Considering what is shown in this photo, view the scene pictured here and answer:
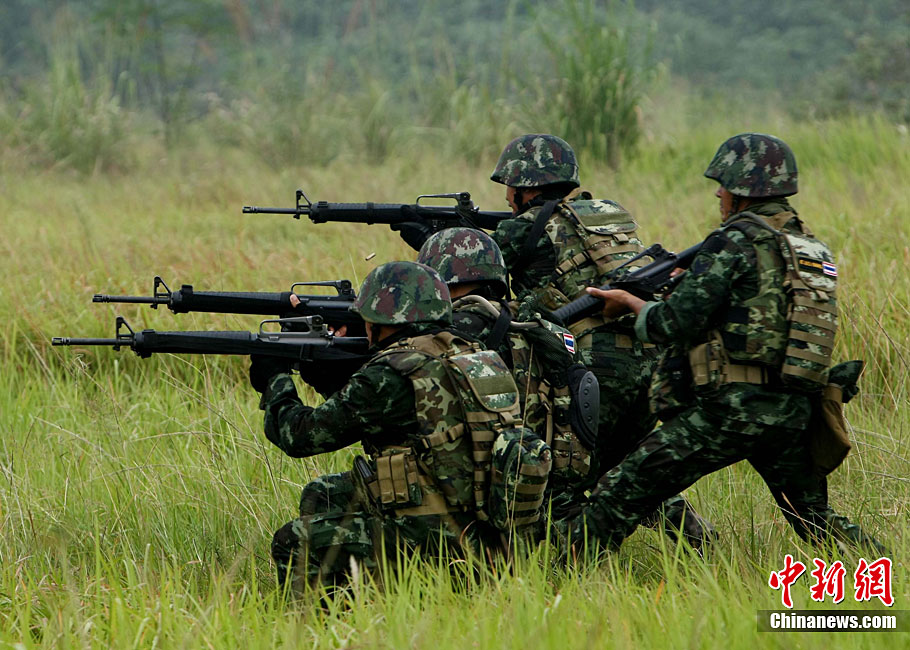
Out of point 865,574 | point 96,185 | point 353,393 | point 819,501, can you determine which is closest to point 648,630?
point 865,574

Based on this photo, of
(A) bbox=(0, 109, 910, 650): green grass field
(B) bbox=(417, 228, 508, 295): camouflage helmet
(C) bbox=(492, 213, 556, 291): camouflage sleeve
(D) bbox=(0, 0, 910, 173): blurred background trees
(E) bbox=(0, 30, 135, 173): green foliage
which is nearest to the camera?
(A) bbox=(0, 109, 910, 650): green grass field

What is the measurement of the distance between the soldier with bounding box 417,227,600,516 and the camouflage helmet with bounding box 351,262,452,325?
1.07 feet

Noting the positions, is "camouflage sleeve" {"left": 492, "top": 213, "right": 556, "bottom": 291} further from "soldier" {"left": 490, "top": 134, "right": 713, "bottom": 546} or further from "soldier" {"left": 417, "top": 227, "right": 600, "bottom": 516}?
"soldier" {"left": 417, "top": 227, "right": 600, "bottom": 516}

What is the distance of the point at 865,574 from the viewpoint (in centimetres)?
329

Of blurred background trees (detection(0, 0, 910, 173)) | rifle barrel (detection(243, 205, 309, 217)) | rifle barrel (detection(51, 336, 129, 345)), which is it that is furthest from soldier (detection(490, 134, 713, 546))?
blurred background trees (detection(0, 0, 910, 173))

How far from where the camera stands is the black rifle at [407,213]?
5.35 metres

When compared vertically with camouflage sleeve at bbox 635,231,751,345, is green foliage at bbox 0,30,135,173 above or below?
above

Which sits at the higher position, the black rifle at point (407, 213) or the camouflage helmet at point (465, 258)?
the black rifle at point (407, 213)

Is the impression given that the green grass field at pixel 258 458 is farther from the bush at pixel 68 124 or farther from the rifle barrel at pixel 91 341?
the bush at pixel 68 124

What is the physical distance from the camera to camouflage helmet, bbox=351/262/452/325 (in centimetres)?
342

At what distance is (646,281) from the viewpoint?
4.21 meters

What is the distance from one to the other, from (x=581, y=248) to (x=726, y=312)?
39.5 inches

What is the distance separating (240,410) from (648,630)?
2652 mm

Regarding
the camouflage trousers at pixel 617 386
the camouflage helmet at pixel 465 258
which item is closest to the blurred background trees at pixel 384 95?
the camouflage trousers at pixel 617 386
